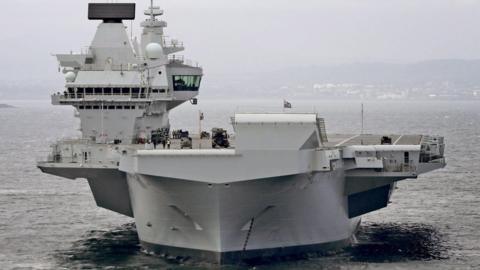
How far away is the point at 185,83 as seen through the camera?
1500 inches

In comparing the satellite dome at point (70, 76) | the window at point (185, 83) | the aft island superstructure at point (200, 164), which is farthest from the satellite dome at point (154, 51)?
the satellite dome at point (70, 76)

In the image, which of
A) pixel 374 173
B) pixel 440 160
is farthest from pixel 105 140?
pixel 440 160

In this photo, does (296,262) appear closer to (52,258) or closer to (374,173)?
(374,173)

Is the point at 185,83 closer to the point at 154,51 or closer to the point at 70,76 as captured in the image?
the point at 154,51

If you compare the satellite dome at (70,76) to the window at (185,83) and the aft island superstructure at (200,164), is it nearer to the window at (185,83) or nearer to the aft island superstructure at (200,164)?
the aft island superstructure at (200,164)

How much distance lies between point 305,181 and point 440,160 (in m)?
7.63

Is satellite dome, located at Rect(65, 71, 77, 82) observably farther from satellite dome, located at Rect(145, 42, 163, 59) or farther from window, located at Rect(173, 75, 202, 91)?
window, located at Rect(173, 75, 202, 91)

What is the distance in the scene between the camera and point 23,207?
44.0m

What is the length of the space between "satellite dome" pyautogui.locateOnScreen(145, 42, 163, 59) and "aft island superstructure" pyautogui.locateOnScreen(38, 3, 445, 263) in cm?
4

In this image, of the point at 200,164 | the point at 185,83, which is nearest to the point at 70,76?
the point at 185,83

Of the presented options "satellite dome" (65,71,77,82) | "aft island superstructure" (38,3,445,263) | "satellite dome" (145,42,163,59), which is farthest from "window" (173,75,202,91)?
"satellite dome" (65,71,77,82)

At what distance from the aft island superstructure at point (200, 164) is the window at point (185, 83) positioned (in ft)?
0.16

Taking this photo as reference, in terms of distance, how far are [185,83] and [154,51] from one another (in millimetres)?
2076

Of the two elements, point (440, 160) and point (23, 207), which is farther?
point (23, 207)
